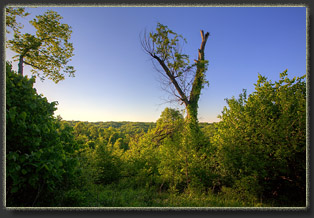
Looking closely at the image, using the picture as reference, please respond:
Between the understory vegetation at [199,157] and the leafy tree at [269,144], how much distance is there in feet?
0.08

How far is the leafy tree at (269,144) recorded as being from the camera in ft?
12.6

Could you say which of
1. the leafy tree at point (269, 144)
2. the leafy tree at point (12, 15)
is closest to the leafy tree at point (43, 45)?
the leafy tree at point (12, 15)

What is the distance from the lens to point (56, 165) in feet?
7.56

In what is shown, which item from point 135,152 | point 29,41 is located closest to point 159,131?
point 135,152

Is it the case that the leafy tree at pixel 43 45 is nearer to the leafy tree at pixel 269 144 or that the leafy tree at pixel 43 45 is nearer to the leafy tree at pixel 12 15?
the leafy tree at pixel 12 15

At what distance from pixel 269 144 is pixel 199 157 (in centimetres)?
220

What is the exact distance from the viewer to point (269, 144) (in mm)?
4082

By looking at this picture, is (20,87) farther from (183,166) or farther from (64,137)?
(183,166)

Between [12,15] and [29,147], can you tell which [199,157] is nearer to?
[29,147]

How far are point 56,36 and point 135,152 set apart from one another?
19.6 feet

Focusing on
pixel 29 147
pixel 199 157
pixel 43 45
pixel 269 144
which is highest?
pixel 43 45

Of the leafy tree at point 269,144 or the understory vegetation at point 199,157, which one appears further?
the leafy tree at point 269,144

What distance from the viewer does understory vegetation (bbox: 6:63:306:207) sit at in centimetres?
256

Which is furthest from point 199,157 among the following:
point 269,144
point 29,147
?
point 29,147
